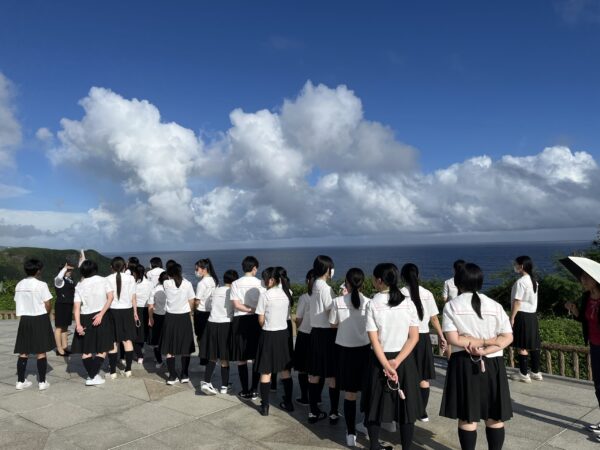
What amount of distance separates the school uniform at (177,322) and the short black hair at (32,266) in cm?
162

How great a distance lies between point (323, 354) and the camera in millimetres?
4605

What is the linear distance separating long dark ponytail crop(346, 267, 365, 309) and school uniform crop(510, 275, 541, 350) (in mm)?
2813

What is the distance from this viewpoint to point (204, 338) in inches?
217

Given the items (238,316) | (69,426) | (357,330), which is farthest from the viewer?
(238,316)

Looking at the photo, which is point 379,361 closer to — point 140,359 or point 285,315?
point 285,315

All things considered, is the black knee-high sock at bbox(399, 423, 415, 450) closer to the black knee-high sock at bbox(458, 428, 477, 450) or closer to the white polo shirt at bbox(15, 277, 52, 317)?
the black knee-high sock at bbox(458, 428, 477, 450)

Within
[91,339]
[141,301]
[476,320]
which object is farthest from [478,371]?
[141,301]

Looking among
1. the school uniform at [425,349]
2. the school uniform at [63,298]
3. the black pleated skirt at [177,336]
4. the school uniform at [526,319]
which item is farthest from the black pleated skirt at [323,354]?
the school uniform at [63,298]

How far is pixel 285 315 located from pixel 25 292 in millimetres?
3520

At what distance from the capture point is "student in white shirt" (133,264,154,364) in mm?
7151

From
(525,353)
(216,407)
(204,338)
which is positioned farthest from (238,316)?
(525,353)

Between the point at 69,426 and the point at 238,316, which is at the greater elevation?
the point at 238,316

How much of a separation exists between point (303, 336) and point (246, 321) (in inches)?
30.5

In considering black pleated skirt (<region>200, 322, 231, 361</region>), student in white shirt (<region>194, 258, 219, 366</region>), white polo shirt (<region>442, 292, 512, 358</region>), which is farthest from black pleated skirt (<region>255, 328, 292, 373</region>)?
white polo shirt (<region>442, 292, 512, 358</region>)
